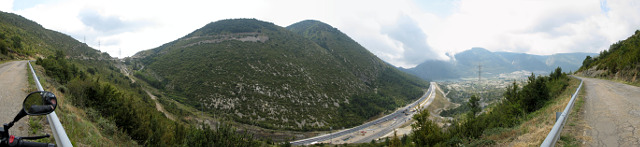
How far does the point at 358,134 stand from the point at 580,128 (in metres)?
61.8

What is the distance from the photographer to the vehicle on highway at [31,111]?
232cm

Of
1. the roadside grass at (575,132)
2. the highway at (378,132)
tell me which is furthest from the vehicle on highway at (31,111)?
the highway at (378,132)

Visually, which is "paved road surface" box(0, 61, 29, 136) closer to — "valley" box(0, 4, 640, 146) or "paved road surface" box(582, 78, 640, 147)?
"valley" box(0, 4, 640, 146)

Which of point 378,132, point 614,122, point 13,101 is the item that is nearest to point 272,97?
point 378,132

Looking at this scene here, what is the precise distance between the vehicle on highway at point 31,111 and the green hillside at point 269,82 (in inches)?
2078

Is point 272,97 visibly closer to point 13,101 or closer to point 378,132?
point 378,132

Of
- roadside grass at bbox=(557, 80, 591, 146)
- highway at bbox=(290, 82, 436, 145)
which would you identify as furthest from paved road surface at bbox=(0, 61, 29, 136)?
highway at bbox=(290, 82, 436, 145)

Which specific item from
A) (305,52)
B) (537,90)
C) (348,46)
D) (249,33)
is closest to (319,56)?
(305,52)

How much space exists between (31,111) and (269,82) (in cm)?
6973

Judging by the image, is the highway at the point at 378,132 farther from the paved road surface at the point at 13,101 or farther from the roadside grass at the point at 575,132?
the paved road surface at the point at 13,101

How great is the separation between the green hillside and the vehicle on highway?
5278cm

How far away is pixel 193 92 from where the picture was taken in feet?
196

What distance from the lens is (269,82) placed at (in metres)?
71.3

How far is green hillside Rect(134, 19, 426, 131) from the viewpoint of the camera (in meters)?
59.4
